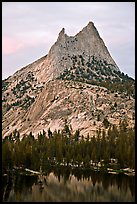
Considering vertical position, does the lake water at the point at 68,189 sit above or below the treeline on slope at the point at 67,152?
below

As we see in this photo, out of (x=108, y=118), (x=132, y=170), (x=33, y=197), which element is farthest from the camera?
(x=108, y=118)

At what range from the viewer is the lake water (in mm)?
65375

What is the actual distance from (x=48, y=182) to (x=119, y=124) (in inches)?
3498

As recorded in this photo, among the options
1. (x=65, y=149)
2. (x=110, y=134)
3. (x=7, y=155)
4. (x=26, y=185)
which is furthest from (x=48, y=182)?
(x=110, y=134)

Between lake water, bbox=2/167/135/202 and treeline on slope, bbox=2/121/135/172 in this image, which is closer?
lake water, bbox=2/167/135/202

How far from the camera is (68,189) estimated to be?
7788 centimetres

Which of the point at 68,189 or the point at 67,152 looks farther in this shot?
the point at 67,152

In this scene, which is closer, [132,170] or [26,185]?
[26,185]

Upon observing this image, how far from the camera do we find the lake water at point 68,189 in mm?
65375

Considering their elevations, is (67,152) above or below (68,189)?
above

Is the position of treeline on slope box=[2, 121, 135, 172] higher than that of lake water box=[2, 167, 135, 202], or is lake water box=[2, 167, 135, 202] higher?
treeline on slope box=[2, 121, 135, 172]

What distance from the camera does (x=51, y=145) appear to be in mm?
141250

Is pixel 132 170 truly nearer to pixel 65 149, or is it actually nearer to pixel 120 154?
pixel 120 154

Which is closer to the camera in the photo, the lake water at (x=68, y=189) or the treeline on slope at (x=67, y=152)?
the lake water at (x=68, y=189)
